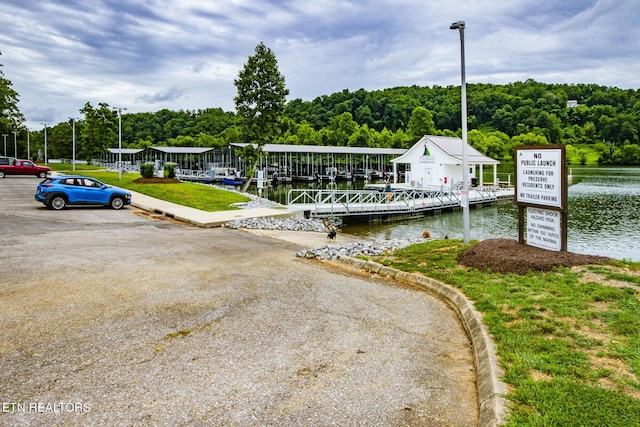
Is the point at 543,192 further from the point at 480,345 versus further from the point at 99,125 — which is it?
the point at 99,125

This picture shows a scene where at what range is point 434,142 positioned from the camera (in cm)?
4591

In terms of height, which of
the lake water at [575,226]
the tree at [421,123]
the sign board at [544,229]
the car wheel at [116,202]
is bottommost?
the lake water at [575,226]

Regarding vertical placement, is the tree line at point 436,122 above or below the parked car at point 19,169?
above

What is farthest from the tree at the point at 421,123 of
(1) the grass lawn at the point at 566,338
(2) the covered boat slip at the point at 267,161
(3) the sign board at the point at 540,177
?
(1) the grass lawn at the point at 566,338

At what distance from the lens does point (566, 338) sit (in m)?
5.65

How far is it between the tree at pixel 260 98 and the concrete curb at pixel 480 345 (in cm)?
2848

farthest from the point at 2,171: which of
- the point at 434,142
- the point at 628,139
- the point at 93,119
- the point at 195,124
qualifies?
the point at 628,139

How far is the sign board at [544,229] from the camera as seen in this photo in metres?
9.59

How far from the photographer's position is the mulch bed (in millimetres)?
8875

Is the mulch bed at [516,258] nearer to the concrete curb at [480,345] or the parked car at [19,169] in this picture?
the concrete curb at [480,345]

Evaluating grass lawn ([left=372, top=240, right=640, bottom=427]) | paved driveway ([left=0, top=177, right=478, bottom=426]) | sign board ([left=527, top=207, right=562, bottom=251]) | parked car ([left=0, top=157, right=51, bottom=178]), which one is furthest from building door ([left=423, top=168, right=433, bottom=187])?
grass lawn ([left=372, top=240, right=640, bottom=427])

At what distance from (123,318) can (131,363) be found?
1733mm

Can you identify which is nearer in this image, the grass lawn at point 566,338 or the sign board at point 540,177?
the grass lawn at point 566,338

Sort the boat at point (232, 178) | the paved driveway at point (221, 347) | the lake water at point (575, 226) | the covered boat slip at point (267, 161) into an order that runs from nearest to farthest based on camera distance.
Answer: the paved driveway at point (221, 347) → the lake water at point (575, 226) → the boat at point (232, 178) → the covered boat slip at point (267, 161)
